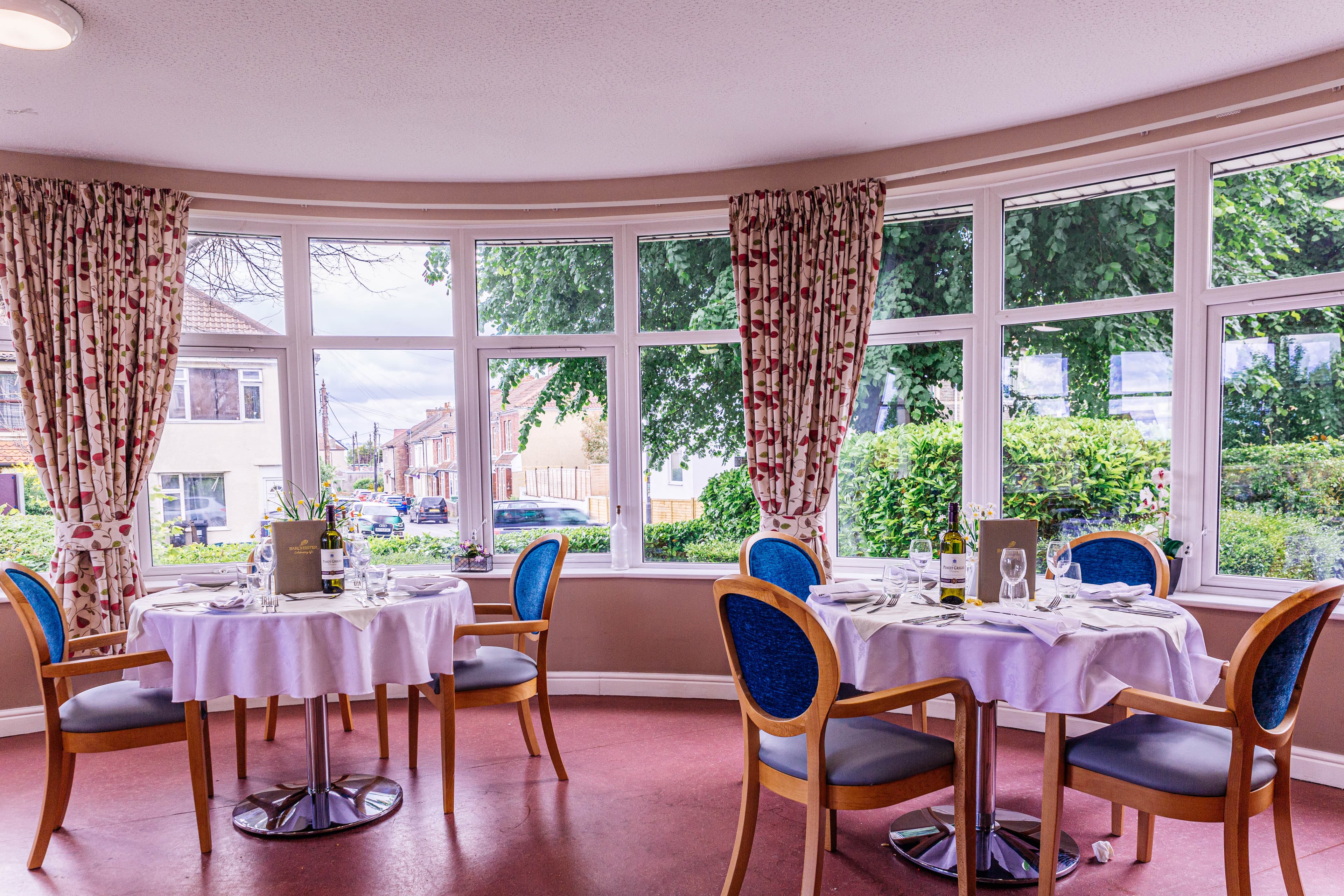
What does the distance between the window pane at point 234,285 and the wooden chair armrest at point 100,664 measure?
230 cm

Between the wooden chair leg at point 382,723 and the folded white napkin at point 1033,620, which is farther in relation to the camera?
the wooden chair leg at point 382,723

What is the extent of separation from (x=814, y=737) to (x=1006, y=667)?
62 cm

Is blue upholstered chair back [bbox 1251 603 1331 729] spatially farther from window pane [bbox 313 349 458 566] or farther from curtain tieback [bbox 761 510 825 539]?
window pane [bbox 313 349 458 566]

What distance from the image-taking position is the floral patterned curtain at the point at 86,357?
13.1 feet

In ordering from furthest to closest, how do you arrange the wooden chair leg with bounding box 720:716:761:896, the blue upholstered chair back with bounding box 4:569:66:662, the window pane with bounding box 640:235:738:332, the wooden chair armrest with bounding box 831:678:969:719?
the window pane with bounding box 640:235:738:332 → the blue upholstered chair back with bounding box 4:569:66:662 → the wooden chair leg with bounding box 720:716:761:896 → the wooden chair armrest with bounding box 831:678:969:719

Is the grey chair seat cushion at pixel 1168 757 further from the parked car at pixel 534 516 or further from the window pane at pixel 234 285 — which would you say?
the window pane at pixel 234 285

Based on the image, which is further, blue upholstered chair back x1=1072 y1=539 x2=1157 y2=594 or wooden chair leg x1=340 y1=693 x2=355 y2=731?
wooden chair leg x1=340 y1=693 x2=355 y2=731

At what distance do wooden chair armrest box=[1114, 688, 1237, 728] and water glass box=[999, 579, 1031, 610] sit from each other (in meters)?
0.38

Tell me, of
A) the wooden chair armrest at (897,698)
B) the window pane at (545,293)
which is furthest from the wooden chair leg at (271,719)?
the wooden chair armrest at (897,698)

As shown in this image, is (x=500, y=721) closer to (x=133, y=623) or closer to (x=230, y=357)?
(x=133, y=623)

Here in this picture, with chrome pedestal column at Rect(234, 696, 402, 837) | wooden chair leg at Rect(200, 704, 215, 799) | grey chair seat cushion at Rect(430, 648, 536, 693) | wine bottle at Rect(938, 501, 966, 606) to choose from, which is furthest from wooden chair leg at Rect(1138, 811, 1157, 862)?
wooden chair leg at Rect(200, 704, 215, 799)

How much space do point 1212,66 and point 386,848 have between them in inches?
169

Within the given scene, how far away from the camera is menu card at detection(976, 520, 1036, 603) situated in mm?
2746

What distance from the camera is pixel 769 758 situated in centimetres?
234
